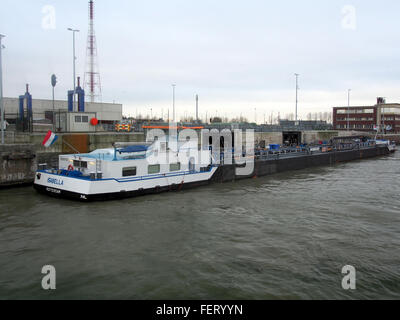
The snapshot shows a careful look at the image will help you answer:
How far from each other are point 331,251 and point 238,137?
39214 mm

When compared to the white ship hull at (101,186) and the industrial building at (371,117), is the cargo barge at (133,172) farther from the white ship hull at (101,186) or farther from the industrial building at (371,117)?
the industrial building at (371,117)

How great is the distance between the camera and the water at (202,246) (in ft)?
34.9

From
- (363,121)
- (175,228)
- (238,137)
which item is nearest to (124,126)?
(238,137)

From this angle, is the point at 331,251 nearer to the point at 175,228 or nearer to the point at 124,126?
the point at 175,228

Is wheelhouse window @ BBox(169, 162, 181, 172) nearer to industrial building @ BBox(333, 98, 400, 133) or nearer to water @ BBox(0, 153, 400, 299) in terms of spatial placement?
water @ BBox(0, 153, 400, 299)

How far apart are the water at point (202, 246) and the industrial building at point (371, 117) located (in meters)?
93.8

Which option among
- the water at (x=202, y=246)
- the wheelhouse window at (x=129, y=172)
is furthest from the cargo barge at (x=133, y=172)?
the water at (x=202, y=246)

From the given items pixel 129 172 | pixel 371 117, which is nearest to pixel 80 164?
pixel 129 172

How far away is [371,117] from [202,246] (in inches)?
4347

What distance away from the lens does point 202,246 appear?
14.0 m

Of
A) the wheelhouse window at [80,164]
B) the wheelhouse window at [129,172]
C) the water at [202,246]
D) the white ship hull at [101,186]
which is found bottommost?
the water at [202,246]

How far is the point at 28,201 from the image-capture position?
2078 centimetres

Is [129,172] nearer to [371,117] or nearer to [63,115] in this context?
[63,115]

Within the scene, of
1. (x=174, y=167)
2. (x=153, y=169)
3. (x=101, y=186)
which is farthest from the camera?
(x=174, y=167)
